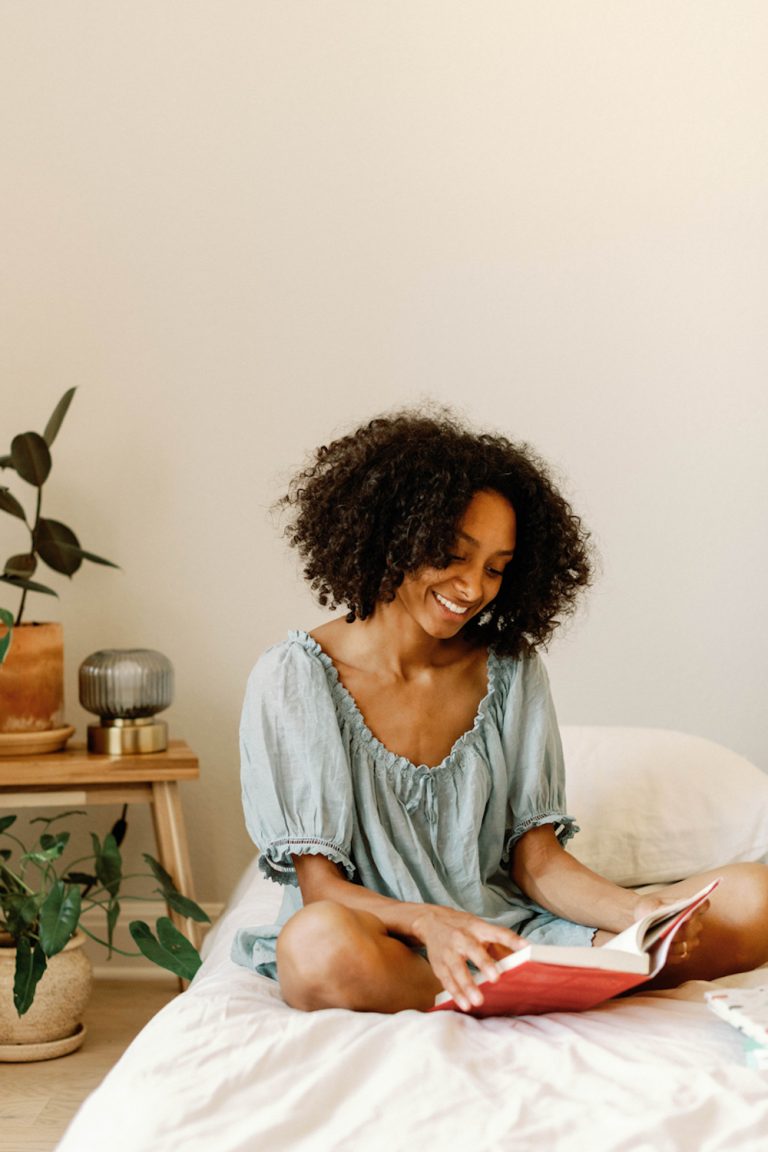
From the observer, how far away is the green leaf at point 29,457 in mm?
2336

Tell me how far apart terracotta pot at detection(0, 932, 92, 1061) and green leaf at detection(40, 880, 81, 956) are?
0.40ft

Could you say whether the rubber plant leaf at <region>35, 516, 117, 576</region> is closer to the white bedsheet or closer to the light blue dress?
the light blue dress

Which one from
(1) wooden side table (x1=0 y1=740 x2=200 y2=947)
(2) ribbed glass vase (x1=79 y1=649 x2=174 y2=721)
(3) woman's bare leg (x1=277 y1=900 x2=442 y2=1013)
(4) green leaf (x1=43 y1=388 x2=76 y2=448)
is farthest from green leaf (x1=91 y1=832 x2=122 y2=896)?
(3) woman's bare leg (x1=277 y1=900 x2=442 y2=1013)

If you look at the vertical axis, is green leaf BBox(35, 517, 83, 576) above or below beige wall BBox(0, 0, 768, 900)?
below

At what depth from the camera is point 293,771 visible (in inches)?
59.9

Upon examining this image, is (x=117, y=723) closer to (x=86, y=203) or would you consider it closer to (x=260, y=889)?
(x=260, y=889)

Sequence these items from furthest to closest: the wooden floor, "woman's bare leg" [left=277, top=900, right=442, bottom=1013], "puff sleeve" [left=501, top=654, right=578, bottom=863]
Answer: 1. the wooden floor
2. "puff sleeve" [left=501, top=654, right=578, bottom=863]
3. "woman's bare leg" [left=277, top=900, right=442, bottom=1013]

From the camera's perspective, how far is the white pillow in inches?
75.4

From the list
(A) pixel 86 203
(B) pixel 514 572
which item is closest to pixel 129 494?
(A) pixel 86 203

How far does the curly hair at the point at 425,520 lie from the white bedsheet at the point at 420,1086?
0.55 meters

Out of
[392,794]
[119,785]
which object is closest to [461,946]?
[392,794]

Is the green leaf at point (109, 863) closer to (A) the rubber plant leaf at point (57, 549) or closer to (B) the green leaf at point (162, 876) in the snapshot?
(B) the green leaf at point (162, 876)

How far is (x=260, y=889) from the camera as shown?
79.0 inches

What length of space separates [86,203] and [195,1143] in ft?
6.67
